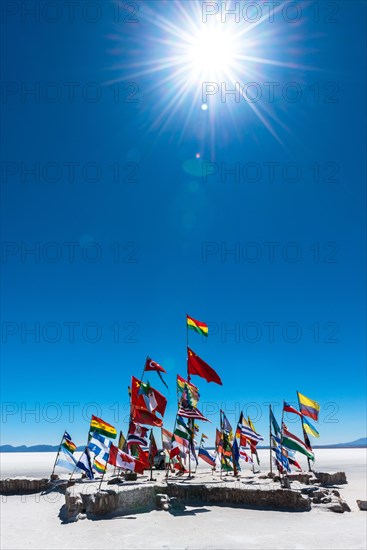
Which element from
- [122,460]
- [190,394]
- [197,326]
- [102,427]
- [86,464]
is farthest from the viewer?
[197,326]

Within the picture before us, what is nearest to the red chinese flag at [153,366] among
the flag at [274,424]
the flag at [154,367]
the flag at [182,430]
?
the flag at [154,367]

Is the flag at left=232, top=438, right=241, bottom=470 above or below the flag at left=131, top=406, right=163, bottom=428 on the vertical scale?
below

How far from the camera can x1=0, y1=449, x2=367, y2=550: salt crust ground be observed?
16.2 m

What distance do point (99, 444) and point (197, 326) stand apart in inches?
357

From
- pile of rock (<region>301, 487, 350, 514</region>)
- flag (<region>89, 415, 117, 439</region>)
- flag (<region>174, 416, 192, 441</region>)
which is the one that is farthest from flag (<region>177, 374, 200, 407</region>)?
pile of rock (<region>301, 487, 350, 514</region>)

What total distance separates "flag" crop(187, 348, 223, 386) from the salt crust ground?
672 centimetres

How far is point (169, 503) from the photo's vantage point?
2241 centimetres

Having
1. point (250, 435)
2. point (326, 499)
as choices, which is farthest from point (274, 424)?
point (326, 499)

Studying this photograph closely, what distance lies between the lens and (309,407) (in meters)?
27.5

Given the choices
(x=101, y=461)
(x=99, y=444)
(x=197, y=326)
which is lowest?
(x=101, y=461)

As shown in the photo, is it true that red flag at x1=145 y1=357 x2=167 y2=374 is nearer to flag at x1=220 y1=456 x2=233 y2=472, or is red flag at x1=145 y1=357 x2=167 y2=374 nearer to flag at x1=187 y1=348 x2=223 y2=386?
flag at x1=187 y1=348 x2=223 y2=386

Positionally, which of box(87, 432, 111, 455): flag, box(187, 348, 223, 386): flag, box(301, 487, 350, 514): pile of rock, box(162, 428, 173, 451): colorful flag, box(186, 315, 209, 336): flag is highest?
box(186, 315, 209, 336): flag

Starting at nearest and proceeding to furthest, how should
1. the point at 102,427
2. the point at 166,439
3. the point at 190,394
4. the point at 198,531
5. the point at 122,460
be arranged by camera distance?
the point at 198,531
the point at 122,460
the point at 102,427
the point at 190,394
the point at 166,439

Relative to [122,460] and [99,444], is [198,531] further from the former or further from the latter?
[99,444]
